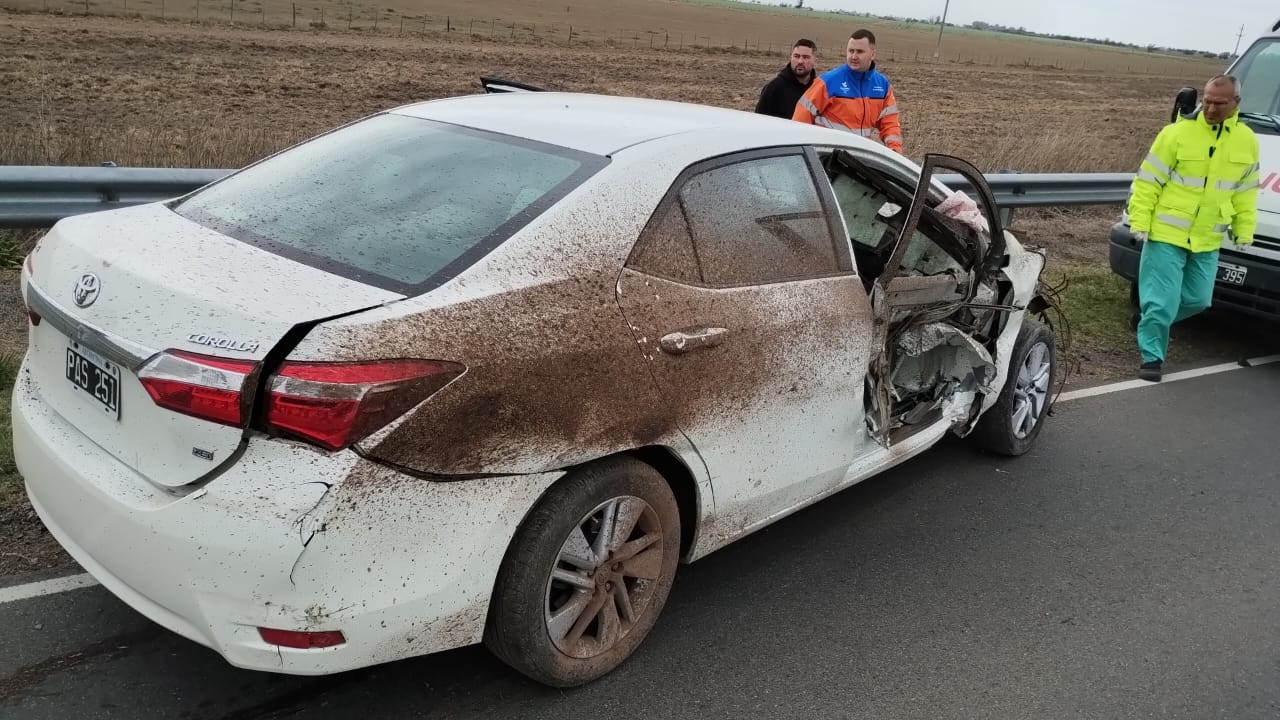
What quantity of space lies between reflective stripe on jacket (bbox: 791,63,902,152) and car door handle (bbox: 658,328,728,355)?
4.54 metres

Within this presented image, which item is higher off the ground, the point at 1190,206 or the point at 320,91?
the point at 1190,206

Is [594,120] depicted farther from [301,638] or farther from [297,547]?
[301,638]

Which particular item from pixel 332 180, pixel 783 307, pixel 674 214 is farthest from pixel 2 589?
pixel 783 307

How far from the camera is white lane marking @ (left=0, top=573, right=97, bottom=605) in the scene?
3.24 meters

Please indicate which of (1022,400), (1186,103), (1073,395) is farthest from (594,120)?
(1186,103)

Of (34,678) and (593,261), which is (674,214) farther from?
(34,678)

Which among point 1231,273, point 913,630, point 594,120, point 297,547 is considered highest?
point 594,120

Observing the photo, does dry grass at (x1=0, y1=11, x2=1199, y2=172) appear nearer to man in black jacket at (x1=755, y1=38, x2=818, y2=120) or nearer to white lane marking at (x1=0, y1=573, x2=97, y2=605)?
man in black jacket at (x1=755, y1=38, x2=818, y2=120)

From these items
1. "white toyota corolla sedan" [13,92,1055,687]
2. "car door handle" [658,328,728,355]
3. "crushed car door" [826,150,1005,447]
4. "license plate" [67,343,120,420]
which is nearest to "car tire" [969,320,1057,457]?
"crushed car door" [826,150,1005,447]

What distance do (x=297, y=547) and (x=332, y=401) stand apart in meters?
0.33

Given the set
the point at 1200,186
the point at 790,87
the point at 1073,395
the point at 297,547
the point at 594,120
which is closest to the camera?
the point at 297,547

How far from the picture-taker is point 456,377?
2484 millimetres

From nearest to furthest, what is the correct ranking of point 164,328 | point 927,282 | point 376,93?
1. point 164,328
2. point 927,282
3. point 376,93

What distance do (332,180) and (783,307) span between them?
148 cm
